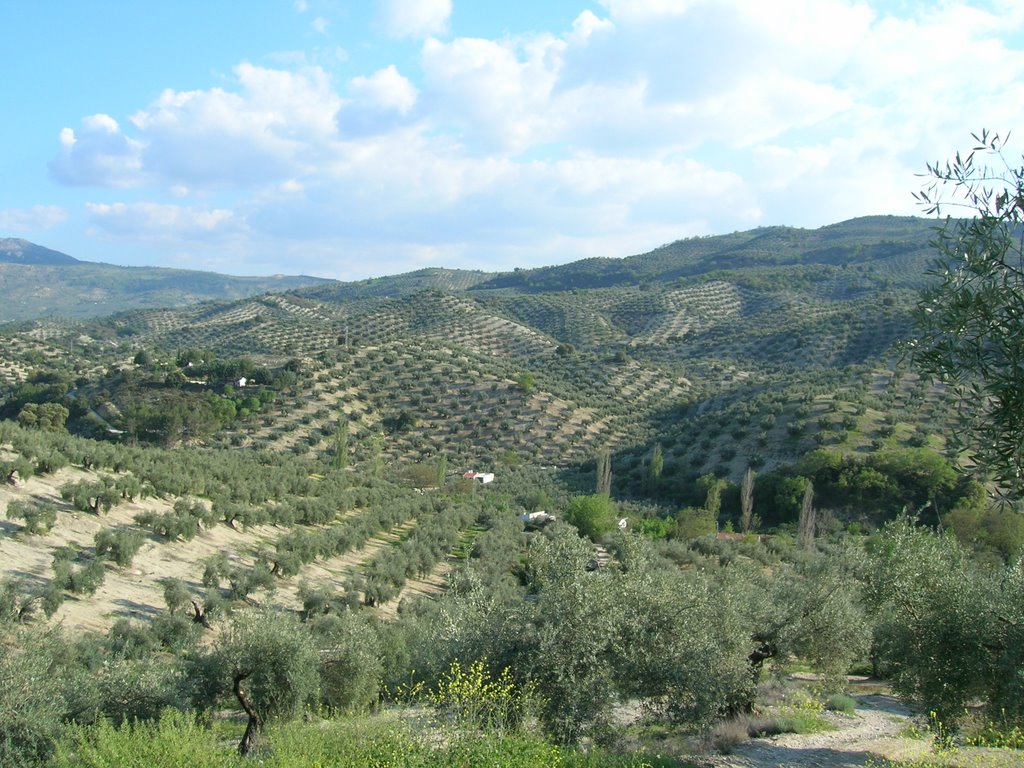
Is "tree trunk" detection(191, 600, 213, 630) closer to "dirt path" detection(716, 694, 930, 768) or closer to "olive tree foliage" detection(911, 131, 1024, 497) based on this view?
"dirt path" detection(716, 694, 930, 768)

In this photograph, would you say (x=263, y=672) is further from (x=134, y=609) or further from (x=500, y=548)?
(x=500, y=548)

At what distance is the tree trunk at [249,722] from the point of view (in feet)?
38.7

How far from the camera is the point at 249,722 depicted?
12.4 m

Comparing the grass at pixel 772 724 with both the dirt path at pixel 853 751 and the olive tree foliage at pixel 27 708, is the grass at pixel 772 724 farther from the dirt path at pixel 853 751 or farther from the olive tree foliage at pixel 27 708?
the olive tree foliage at pixel 27 708

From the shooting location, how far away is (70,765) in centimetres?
940

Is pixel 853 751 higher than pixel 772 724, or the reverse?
pixel 853 751

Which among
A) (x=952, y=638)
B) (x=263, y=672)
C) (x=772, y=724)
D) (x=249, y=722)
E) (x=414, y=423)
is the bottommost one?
(x=772, y=724)

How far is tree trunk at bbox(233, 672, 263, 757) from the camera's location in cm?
1178

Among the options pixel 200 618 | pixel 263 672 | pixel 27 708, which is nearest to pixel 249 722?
pixel 263 672

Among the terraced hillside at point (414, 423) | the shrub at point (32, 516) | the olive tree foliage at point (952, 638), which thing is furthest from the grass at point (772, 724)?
the shrub at point (32, 516)

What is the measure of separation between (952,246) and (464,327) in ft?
305

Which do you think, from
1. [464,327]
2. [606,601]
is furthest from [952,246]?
[464,327]

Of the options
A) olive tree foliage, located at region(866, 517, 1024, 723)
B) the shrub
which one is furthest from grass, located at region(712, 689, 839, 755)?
the shrub

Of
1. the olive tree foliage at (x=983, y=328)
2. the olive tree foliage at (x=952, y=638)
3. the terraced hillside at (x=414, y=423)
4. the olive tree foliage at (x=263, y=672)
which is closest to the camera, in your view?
the olive tree foliage at (x=983, y=328)
